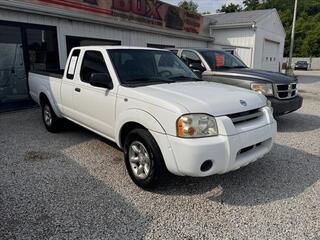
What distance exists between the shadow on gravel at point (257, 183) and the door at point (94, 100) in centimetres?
129

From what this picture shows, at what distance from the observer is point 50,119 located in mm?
6027

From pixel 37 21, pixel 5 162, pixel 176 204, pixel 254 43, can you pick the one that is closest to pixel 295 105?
pixel 176 204

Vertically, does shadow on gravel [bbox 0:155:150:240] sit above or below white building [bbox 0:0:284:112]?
below

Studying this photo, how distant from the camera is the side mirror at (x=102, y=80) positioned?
152 inches

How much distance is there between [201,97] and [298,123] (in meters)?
5.01

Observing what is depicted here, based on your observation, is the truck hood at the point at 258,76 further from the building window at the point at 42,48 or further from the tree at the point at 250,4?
the tree at the point at 250,4

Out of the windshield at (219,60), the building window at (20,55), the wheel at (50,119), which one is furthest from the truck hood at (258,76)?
the building window at (20,55)

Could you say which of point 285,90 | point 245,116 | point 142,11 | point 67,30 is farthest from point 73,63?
point 142,11

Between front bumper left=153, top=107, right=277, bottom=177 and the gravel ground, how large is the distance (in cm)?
51

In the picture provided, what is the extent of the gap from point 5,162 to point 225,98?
3.58 m

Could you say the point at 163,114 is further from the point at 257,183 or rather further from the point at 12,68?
the point at 12,68

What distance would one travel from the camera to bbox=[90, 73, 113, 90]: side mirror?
3.85 m

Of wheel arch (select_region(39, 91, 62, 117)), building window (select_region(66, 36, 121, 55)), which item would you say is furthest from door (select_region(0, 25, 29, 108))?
wheel arch (select_region(39, 91, 62, 117))

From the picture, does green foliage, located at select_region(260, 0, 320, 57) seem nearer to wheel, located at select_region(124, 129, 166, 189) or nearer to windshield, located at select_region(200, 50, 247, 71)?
windshield, located at select_region(200, 50, 247, 71)
